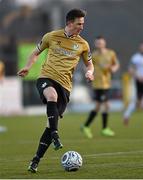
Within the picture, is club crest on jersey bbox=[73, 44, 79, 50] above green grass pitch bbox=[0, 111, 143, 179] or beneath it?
above

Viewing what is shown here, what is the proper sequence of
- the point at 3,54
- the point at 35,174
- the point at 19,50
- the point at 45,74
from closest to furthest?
the point at 35,174
the point at 45,74
the point at 19,50
the point at 3,54

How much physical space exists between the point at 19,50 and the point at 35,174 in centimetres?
2359

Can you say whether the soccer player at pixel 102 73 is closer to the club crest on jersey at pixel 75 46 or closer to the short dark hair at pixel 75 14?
the club crest on jersey at pixel 75 46

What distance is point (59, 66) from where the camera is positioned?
35.2 ft

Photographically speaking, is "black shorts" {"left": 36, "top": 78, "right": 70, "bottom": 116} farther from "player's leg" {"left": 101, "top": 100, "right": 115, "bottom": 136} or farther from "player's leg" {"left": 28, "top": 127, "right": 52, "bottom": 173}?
"player's leg" {"left": 101, "top": 100, "right": 115, "bottom": 136}

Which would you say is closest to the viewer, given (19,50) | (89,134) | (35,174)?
(35,174)

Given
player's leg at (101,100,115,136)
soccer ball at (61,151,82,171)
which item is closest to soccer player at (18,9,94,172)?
soccer ball at (61,151,82,171)

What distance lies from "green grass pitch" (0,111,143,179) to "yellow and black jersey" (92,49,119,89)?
1294mm

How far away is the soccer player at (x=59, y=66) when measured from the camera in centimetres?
1040

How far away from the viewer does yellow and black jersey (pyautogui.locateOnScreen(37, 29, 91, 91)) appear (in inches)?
422

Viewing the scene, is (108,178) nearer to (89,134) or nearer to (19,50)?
(89,134)

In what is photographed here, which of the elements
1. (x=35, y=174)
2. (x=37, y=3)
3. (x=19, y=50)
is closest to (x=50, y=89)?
(x=35, y=174)

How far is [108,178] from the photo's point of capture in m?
9.38

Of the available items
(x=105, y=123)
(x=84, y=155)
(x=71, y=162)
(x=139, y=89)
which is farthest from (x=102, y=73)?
(x=71, y=162)
